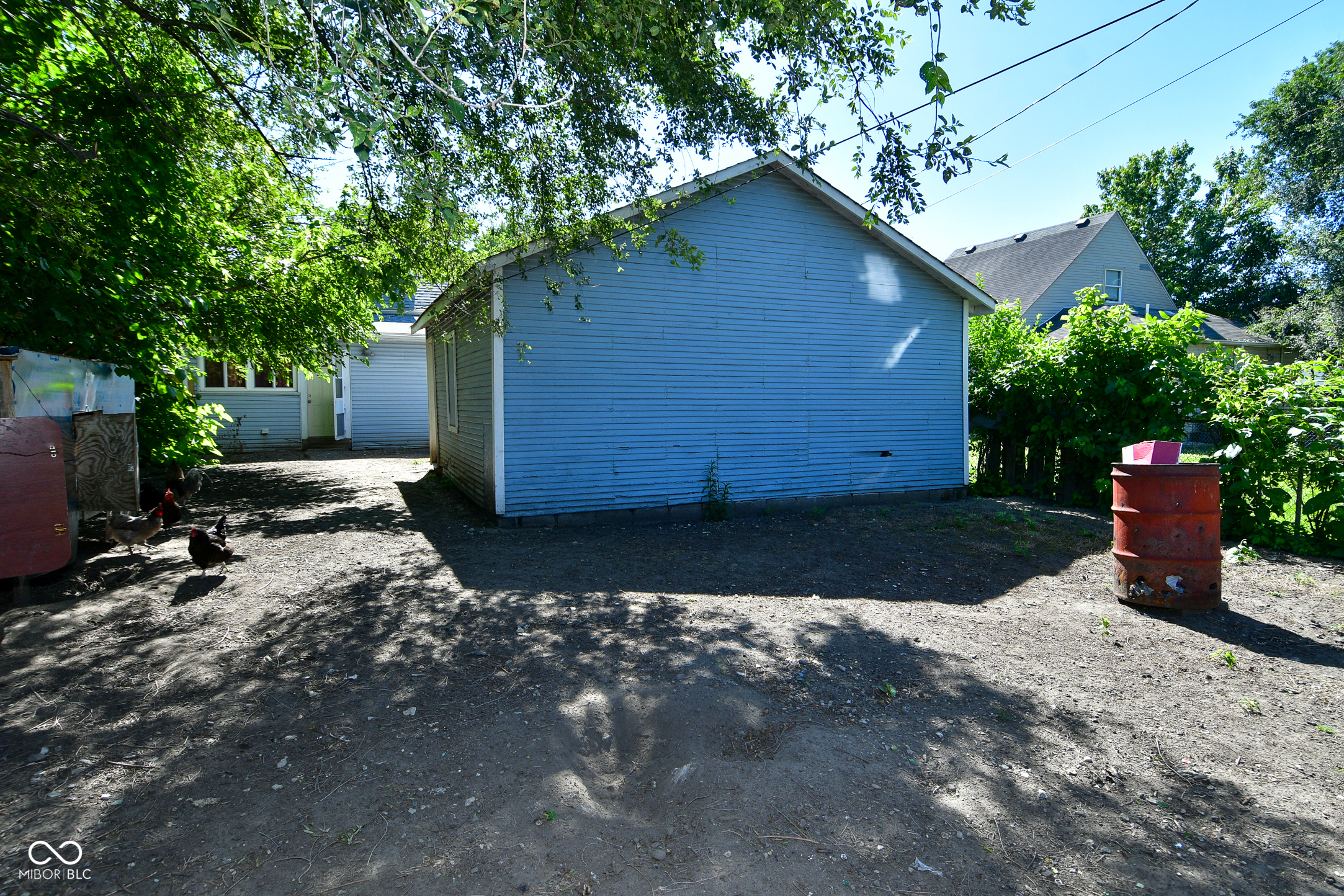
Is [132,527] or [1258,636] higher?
[132,527]

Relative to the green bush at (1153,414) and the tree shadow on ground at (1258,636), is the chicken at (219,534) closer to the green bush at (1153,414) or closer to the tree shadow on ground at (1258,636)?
the tree shadow on ground at (1258,636)

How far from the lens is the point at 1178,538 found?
16.5 feet

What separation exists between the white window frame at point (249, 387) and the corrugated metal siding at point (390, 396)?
1.43 m

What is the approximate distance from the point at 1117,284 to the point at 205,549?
28.0 metres

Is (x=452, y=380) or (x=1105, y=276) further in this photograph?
(x=1105, y=276)

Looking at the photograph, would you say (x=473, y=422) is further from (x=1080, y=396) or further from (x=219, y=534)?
(x=1080, y=396)

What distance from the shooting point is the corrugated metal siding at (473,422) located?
8.44 meters

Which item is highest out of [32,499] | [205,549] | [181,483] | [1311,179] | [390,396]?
[1311,179]

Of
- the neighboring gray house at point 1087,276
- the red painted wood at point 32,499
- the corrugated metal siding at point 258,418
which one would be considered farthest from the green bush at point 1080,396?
the corrugated metal siding at point 258,418

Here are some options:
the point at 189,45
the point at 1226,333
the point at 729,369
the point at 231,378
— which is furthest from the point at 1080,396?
the point at 1226,333

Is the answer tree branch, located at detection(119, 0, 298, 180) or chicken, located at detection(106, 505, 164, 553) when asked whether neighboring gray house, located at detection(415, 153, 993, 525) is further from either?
chicken, located at detection(106, 505, 164, 553)

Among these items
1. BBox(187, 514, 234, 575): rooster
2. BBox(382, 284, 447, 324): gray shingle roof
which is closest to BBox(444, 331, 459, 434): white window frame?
BBox(187, 514, 234, 575): rooster

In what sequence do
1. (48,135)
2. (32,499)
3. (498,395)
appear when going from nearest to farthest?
1. (32,499)
2. (48,135)
3. (498,395)

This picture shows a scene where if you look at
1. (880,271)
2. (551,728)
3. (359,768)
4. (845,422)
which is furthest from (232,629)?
(880,271)
